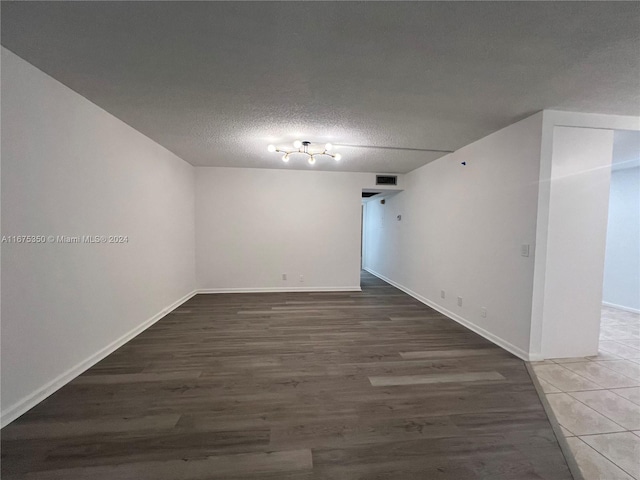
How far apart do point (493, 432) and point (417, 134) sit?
299 centimetres

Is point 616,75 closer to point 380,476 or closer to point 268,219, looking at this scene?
point 380,476

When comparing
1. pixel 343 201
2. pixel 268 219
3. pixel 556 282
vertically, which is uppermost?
pixel 343 201

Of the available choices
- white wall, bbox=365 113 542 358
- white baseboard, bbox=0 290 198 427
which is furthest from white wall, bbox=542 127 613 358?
white baseboard, bbox=0 290 198 427

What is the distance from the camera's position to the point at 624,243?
14.0 feet

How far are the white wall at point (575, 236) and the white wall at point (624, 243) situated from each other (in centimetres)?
257

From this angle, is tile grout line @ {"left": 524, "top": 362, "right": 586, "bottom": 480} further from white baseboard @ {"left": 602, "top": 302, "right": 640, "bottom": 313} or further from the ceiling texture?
white baseboard @ {"left": 602, "top": 302, "right": 640, "bottom": 313}

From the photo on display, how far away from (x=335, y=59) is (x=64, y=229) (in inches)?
100

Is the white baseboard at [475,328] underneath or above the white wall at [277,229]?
underneath

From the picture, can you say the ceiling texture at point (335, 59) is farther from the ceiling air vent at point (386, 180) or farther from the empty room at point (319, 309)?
the ceiling air vent at point (386, 180)

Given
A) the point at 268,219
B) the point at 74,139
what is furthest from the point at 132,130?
the point at 268,219

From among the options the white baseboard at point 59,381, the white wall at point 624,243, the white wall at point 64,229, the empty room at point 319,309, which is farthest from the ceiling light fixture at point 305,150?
the white wall at point 624,243

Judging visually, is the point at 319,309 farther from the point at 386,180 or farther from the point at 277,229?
the point at 386,180

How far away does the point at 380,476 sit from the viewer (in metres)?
1.38

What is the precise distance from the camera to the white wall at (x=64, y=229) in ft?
5.66
